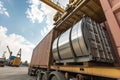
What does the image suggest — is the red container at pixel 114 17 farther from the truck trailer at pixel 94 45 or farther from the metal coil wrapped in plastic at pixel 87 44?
the metal coil wrapped in plastic at pixel 87 44

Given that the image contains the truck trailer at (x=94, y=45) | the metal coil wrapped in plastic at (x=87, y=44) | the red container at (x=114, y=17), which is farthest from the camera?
the metal coil wrapped in plastic at (x=87, y=44)

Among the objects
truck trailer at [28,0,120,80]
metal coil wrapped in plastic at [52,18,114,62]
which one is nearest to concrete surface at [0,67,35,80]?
truck trailer at [28,0,120,80]

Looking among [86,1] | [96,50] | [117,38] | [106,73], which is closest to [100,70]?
[106,73]

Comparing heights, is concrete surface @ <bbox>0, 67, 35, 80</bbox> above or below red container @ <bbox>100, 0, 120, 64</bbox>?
below

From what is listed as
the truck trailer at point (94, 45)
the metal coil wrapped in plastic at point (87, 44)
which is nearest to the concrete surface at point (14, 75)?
the truck trailer at point (94, 45)

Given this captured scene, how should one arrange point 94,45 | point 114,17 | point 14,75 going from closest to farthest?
point 114,17
point 94,45
point 14,75

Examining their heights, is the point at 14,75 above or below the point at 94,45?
below

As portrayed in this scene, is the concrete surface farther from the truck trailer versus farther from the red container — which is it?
the red container

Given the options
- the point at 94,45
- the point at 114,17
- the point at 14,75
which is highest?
the point at 114,17

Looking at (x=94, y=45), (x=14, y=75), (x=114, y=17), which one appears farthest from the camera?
(x=14, y=75)

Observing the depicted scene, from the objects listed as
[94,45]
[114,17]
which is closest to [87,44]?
[94,45]

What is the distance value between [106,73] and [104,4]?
4.67 ft

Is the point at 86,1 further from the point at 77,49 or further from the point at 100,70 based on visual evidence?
the point at 100,70

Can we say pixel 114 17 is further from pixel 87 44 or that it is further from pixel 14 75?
pixel 14 75
